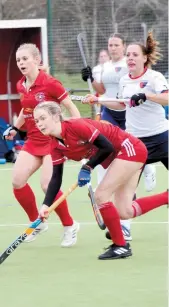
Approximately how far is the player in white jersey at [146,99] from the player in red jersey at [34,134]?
0.31m

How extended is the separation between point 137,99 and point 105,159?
1.89ft

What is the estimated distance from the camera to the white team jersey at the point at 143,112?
659 centimetres

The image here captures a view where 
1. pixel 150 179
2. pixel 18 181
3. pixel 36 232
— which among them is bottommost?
pixel 150 179

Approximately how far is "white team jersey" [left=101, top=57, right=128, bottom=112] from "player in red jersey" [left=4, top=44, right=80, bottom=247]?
1.30 meters

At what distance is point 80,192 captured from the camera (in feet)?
31.1

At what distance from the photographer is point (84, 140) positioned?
227 inches

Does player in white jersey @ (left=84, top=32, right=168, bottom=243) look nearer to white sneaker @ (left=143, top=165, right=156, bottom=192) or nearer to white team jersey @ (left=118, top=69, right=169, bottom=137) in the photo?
white team jersey @ (left=118, top=69, right=169, bottom=137)

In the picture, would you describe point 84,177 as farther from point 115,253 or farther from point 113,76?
point 113,76

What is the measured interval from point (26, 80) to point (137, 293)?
2.18 m

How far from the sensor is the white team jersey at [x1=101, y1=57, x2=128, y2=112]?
7.93 m

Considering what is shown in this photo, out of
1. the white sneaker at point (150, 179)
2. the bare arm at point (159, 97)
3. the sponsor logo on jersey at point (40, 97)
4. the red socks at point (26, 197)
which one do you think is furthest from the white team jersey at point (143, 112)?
the white sneaker at point (150, 179)

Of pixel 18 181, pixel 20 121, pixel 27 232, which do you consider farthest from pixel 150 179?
pixel 27 232

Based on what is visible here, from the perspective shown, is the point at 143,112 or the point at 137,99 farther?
the point at 143,112

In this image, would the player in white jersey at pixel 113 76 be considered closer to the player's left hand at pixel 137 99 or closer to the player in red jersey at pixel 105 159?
the player's left hand at pixel 137 99
